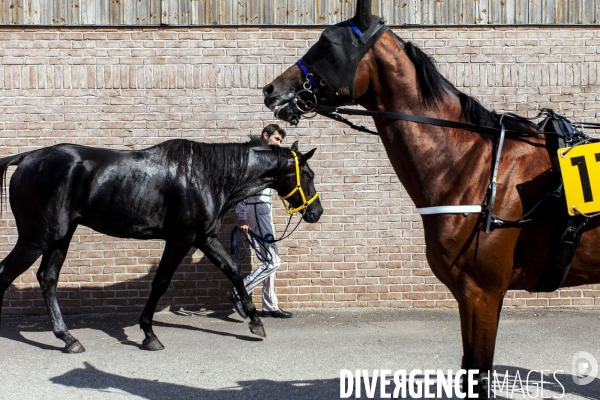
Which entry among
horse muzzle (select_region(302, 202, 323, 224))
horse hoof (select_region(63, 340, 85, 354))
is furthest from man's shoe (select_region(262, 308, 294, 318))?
horse hoof (select_region(63, 340, 85, 354))

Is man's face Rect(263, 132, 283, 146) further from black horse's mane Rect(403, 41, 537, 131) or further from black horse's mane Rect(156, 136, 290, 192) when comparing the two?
black horse's mane Rect(403, 41, 537, 131)

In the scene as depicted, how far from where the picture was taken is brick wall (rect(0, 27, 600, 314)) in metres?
7.32

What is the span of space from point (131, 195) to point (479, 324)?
150 inches

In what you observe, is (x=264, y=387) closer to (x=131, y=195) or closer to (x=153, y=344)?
A: (x=153, y=344)

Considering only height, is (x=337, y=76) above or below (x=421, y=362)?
above

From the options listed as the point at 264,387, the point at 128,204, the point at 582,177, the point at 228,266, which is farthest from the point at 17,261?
the point at 582,177

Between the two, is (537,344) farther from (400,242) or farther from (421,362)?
(400,242)

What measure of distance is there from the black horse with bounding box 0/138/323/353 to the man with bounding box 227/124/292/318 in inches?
23.3

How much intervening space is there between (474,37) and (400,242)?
2.55 metres

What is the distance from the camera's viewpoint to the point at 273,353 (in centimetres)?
585

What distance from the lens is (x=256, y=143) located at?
6.47m

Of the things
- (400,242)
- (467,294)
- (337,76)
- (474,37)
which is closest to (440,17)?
(474,37)

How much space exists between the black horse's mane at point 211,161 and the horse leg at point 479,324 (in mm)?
3300

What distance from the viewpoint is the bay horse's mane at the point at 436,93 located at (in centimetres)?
355
